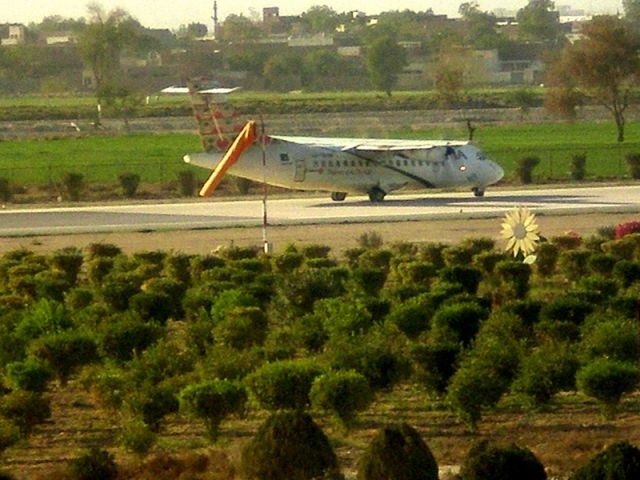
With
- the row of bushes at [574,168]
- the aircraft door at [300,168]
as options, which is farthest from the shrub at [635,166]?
the aircraft door at [300,168]

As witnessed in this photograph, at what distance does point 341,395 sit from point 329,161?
30.8 metres

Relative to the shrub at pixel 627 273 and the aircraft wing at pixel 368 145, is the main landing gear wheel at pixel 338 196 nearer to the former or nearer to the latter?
the aircraft wing at pixel 368 145

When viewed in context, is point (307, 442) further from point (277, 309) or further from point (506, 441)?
point (277, 309)

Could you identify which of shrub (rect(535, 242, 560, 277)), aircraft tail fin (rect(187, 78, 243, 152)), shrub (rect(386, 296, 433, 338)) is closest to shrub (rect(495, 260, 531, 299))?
shrub (rect(535, 242, 560, 277))

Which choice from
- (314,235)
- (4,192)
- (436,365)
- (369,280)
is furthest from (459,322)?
(4,192)

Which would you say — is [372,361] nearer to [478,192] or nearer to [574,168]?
[478,192]

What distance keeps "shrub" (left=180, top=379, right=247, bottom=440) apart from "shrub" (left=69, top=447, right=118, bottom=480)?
2.77 metres

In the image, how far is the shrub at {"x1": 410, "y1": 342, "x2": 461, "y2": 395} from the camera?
23.1 m

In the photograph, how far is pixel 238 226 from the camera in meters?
46.1

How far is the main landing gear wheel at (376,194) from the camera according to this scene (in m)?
52.5

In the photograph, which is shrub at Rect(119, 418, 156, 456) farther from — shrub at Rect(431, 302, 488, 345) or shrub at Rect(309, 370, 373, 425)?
shrub at Rect(431, 302, 488, 345)

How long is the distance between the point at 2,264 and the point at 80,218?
1429 cm

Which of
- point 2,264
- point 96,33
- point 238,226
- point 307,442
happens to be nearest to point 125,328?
point 307,442

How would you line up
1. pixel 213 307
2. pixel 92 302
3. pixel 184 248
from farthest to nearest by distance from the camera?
1. pixel 184 248
2. pixel 92 302
3. pixel 213 307
